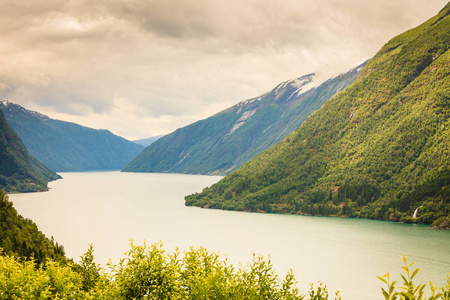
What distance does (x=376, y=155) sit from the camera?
14812cm

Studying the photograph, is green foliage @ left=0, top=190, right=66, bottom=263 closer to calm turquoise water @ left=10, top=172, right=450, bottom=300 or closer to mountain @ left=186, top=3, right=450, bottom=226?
calm turquoise water @ left=10, top=172, right=450, bottom=300

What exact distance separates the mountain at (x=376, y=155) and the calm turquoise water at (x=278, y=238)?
1090 centimetres

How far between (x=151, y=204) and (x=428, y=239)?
110950mm

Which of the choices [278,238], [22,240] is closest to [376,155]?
[278,238]

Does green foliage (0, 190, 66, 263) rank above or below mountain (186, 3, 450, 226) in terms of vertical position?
below

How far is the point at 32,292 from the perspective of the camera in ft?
91.6

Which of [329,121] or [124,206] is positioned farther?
[329,121]

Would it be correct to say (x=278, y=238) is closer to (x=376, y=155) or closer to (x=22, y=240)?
(x=22, y=240)

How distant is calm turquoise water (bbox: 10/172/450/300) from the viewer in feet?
240

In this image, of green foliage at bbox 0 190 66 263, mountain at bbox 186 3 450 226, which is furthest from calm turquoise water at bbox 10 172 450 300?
mountain at bbox 186 3 450 226

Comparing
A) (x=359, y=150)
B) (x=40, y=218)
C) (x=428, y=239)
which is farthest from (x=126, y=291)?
(x=359, y=150)

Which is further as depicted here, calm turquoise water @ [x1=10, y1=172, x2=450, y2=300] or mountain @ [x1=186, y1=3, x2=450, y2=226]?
mountain @ [x1=186, y1=3, x2=450, y2=226]

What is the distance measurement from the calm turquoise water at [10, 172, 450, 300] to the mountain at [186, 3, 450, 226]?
10904 millimetres

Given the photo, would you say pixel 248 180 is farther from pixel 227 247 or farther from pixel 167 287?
pixel 167 287
